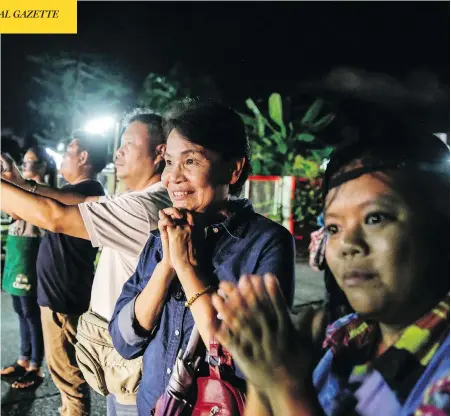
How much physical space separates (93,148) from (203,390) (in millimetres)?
2199

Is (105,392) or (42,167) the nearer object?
(105,392)

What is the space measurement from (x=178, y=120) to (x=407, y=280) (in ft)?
3.00

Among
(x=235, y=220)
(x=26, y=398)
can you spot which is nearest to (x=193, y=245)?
(x=235, y=220)

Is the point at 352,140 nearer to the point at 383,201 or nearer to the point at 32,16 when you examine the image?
the point at 383,201

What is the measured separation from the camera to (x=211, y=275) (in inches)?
54.1

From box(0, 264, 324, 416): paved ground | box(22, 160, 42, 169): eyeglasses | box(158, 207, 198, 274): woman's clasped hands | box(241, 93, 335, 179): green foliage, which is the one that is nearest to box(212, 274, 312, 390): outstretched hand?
box(158, 207, 198, 274): woman's clasped hands

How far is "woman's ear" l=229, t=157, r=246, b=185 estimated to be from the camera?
149cm

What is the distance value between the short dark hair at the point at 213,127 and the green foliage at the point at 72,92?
8.85m

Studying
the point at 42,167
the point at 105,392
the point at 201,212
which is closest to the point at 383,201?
the point at 201,212

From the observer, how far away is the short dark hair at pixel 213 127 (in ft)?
4.70

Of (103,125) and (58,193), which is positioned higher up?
(103,125)

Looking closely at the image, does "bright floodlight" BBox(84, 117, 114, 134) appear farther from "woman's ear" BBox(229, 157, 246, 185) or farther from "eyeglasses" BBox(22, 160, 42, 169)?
"woman's ear" BBox(229, 157, 246, 185)

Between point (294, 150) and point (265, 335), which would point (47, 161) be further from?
point (294, 150)

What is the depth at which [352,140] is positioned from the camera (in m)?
1.02
